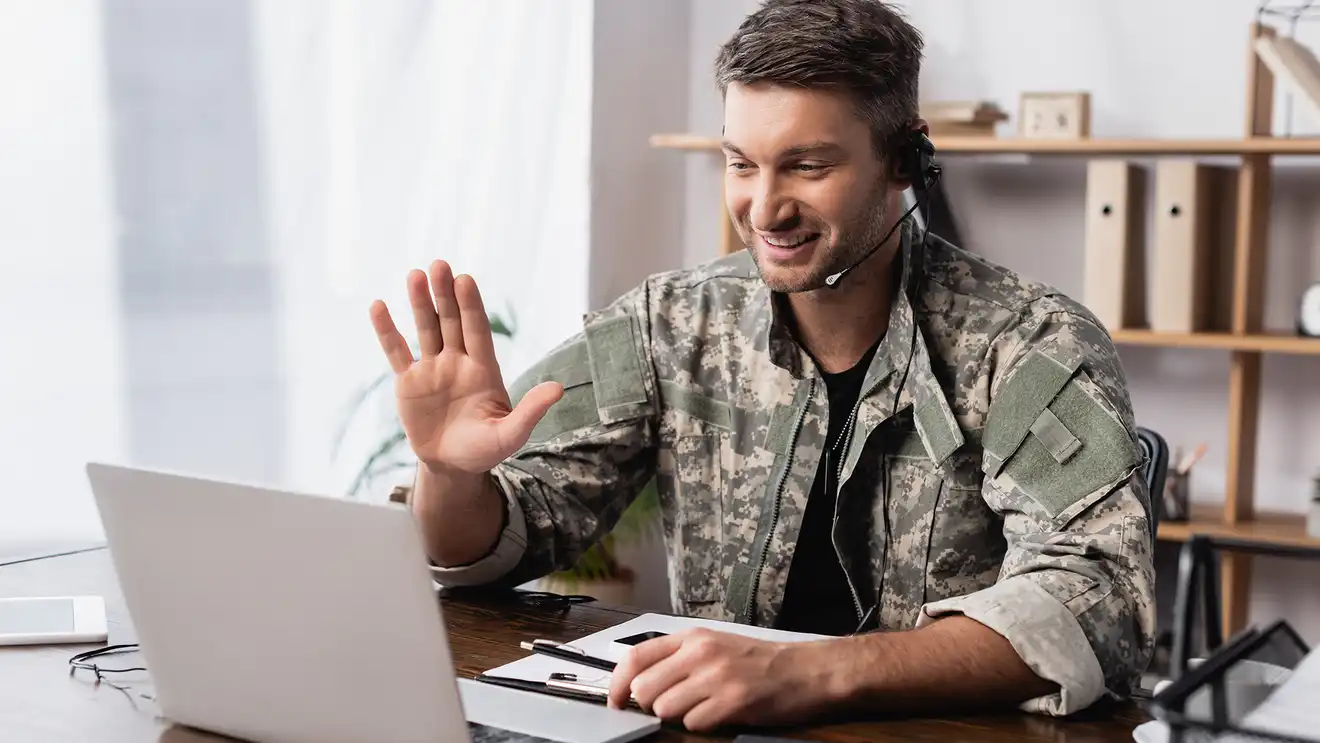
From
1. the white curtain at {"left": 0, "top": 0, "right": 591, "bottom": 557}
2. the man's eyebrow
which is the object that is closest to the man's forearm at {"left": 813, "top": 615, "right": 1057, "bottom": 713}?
the man's eyebrow

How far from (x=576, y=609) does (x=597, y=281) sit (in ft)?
6.01

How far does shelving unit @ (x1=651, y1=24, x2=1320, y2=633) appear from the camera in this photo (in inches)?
102

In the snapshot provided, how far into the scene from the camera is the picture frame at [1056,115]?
2795 millimetres

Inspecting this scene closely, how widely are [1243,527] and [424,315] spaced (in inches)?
76.7

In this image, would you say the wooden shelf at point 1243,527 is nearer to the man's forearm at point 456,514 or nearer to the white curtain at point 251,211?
the white curtain at point 251,211

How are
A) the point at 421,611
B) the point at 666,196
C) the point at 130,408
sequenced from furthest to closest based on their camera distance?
the point at 666,196 → the point at 130,408 → the point at 421,611

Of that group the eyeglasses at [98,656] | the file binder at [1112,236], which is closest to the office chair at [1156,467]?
the eyeglasses at [98,656]

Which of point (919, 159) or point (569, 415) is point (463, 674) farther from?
point (919, 159)

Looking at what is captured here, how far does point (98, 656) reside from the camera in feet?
4.04

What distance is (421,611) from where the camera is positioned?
0.87m

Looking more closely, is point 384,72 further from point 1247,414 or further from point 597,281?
point 1247,414

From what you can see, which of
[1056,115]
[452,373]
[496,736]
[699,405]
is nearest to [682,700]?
[496,736]

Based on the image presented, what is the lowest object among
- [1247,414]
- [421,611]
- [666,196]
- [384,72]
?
[1247,414]

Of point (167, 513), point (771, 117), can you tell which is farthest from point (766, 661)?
point (771, 117)
